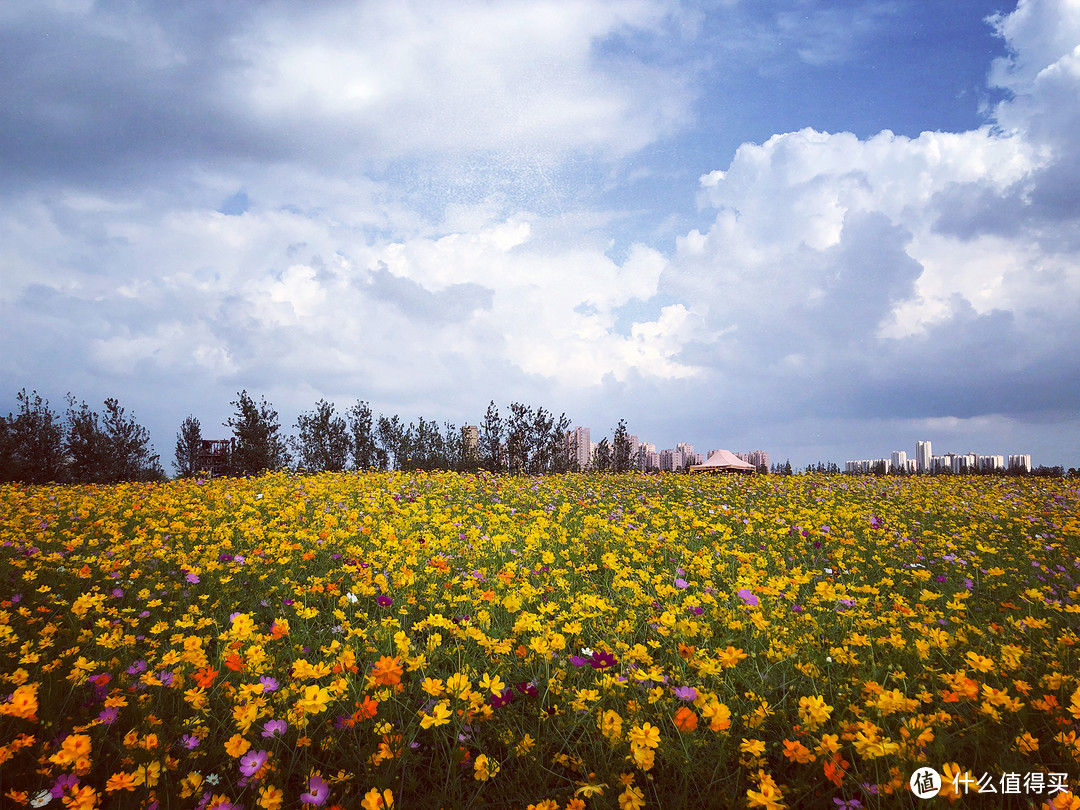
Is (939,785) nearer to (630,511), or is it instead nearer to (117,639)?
(117,639)

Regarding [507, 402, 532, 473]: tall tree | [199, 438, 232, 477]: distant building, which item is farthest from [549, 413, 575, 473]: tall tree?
[199, 438, 232, 477]: distant building

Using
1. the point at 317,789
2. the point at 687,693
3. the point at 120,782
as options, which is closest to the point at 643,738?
the point at 687,693

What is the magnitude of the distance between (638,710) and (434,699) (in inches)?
40.2

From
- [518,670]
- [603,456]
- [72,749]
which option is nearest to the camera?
[72,749]

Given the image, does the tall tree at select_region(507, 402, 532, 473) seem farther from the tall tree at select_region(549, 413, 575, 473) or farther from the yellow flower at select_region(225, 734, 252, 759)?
the yellow flower at select_region(225, 734, 252, 759)

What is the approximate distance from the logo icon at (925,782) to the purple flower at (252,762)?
243 centimetres

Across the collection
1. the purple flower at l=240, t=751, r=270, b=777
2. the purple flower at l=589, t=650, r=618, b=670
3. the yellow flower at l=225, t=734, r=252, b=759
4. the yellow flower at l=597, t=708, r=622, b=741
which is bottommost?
the purple flower at l=240, t=751, r=270, b=777

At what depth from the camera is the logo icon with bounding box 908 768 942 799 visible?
1.91 meters

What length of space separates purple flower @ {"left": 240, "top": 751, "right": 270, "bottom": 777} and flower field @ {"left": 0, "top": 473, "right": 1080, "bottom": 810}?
7 cm

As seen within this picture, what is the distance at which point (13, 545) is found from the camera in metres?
5.60

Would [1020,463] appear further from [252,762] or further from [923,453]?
[252,762]

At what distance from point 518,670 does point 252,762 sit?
1.50 metres

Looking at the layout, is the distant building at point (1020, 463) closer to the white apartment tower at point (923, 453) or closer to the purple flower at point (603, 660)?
the white apartment tower at point (923, 453)

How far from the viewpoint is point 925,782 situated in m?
1.95
